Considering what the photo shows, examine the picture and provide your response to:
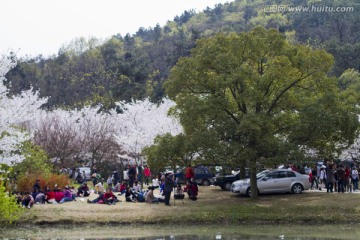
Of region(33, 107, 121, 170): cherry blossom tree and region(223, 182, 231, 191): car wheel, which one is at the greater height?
region(33, 107, 121, 170): cherry blossom tree

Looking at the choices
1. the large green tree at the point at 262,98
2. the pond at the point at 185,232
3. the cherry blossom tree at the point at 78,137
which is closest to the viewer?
the pond at the point at 185,232

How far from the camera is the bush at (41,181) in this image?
32.9 meters

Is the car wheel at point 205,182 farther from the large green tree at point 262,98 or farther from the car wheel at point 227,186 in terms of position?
the large green tree at point 262,98

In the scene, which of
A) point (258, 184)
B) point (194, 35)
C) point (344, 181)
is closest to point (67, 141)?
point (258, 184)

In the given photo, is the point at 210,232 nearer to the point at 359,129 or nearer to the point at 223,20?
the point at 359,129

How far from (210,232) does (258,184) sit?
331 inches

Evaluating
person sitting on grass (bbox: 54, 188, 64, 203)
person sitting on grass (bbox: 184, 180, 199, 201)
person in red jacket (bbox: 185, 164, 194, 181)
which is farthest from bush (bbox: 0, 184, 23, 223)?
person sitting on grass (bbox: 184, 180, 199, 201)

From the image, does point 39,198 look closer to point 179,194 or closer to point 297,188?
point 179,194

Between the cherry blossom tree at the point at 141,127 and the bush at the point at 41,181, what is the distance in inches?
431

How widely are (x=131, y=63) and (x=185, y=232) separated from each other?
2220 inches

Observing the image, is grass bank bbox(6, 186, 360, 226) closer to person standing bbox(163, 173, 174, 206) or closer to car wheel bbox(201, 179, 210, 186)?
person standing bbox(163, 173, 174, 206)

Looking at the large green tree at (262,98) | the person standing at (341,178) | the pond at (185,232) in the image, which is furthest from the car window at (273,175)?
the pond at (185,232)

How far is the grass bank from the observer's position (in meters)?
28.2

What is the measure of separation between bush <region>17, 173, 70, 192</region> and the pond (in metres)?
6.16
